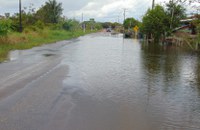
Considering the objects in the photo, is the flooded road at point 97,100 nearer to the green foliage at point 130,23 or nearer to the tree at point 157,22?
the tree at point 157,22

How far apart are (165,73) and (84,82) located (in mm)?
4630

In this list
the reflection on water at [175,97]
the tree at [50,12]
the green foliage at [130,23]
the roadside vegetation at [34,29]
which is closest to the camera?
the reflection on water at [175,97]

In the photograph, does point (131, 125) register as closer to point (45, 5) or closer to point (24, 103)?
point (24, 103)

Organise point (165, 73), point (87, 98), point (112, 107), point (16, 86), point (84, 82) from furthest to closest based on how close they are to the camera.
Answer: point (165, 73), point (84, 82), point (16, 86), point (87, 98), point (112, 107)

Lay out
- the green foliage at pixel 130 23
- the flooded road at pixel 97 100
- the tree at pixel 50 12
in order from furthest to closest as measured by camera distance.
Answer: the green foliage at pixel 130 23, the tree at pixel 50 12, the flooded road at pixel 97 100

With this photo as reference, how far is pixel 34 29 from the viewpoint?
156ft

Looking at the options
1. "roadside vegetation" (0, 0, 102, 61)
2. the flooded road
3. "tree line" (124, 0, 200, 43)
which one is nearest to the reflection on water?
the flooded road

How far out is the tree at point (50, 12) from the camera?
7275cm

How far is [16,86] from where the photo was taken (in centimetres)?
1034

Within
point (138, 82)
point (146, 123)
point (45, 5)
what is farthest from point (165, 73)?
point (45, 5)

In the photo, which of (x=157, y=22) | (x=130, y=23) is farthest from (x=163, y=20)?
(x=130, y=23)

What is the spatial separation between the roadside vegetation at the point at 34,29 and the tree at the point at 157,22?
1369 cm

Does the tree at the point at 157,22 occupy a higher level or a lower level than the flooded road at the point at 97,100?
higher

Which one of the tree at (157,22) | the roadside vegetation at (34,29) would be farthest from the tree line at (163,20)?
the roadside vegetation at (34,29)
